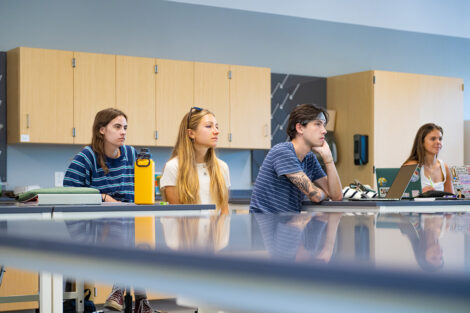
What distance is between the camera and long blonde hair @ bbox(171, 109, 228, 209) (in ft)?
10.5

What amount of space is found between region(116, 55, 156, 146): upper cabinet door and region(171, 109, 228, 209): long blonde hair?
1932mm

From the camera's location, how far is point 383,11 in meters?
6.72

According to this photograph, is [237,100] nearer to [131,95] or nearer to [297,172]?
[131,95]

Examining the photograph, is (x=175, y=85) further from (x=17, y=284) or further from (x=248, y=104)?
(x=17, y=284)

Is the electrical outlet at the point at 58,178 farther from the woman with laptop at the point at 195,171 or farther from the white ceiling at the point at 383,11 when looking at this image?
the woman with laptop at the point at 195,171

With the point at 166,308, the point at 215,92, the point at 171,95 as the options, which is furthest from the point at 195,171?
the point at 215,92

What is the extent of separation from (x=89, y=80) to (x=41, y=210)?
3195 mm

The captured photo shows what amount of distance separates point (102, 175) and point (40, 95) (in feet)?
6.07

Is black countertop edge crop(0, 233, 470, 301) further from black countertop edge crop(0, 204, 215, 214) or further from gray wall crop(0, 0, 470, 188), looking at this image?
gray wall crop(0, 0, 470, 188)

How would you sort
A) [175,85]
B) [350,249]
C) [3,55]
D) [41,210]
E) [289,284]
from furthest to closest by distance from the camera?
[175,85], [3,55], [41,210], [350,249], [289,284]

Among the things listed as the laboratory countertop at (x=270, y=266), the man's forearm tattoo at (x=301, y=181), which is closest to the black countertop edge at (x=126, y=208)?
the man's forearm tattoo at (x=301, y=181)

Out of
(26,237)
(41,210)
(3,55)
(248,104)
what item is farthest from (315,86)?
(26,237)

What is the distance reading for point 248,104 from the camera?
19.1ft

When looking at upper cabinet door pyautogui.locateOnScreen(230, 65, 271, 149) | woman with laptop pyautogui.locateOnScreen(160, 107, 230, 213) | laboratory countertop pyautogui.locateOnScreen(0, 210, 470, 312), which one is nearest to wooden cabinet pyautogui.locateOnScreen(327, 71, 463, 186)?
upper cabinet door pyautogui.locateOnScreen(230, 65, 271, 149)
